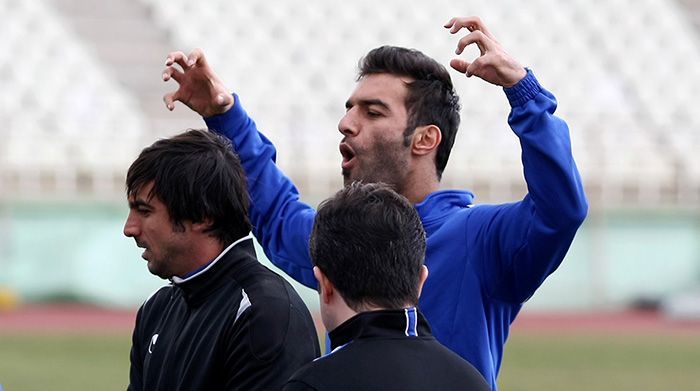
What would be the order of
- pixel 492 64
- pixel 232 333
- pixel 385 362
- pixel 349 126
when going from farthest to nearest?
pixel 349 126, pixel 492 64, pixel 232 333, pixel 385 362

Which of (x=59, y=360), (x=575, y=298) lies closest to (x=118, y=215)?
(x=59, y=360)

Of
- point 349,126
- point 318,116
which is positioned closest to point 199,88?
point 349,126

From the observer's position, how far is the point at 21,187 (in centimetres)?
1962

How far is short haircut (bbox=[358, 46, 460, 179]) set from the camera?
321cm

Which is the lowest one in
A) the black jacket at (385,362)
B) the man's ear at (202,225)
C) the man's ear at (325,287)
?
the black jacket at (385,362)

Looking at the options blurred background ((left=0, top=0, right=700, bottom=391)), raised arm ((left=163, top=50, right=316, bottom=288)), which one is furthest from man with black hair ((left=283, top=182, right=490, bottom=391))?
blurred background ((left=0, top=0, right=700, bottom=391))

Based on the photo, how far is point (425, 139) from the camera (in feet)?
10.6

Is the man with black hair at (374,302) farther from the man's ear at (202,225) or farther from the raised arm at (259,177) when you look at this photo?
the raised arm at (259,177)

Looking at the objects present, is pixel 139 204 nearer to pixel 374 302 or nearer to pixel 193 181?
pixel 193 181

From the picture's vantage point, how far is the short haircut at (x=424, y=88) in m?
3.21

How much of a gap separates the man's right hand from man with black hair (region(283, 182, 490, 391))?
1114mm

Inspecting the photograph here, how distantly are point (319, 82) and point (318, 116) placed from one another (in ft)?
4.67

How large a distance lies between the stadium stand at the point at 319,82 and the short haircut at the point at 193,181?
55.2 feet

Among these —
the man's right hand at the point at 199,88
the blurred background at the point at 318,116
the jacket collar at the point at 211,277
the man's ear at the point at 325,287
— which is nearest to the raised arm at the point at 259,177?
the man's right hand at the point at 199,88
